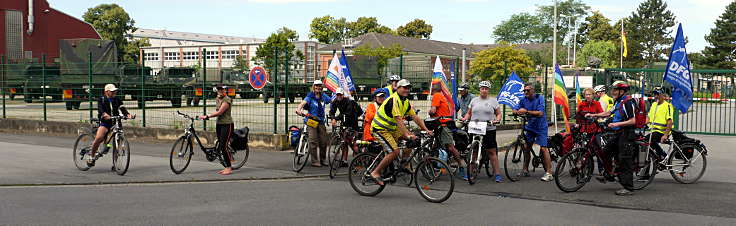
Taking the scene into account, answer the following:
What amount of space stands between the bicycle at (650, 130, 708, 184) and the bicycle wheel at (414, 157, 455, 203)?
3.75m

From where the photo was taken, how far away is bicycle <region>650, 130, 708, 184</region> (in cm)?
968

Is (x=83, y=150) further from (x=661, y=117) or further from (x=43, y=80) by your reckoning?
(x=43, y=80)

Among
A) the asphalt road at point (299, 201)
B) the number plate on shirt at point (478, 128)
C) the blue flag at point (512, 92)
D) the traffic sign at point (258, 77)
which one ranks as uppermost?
the traffic sign at point (258, 77)

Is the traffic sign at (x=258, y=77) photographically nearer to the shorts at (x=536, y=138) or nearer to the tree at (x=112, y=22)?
the shorts at (x=536, y=138)

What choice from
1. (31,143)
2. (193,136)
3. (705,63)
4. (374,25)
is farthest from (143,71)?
(705,63)

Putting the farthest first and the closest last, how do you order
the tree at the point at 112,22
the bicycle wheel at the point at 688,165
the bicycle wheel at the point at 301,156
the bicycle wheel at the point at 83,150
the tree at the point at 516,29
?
the tree at the point at 516,29 → the tree at the point at 112,22 → the bicycle wheel at the point at 301,156 → the bicycle wheel at the point at 83,150 → the bicycle wheel at the point at 688,165

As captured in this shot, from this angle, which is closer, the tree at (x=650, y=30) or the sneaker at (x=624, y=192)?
the sneaker at (x=624, y=192)

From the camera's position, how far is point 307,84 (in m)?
14.2

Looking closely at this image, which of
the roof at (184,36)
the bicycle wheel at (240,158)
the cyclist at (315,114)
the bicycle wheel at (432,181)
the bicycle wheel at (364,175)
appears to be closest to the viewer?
the bicycle wheel at (432,181)

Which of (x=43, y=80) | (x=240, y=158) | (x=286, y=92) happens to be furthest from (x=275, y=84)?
(x=43, y=80)

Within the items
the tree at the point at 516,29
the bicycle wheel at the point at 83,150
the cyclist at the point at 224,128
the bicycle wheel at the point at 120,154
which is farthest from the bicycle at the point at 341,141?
the tree at the point at 516,29

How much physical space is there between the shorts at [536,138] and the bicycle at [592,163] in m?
0.74

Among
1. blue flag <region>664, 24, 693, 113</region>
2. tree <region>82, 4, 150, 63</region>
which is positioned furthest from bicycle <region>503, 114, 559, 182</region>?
tree <region>82, 4, 150, 63</region>

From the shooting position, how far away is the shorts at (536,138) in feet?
32.9
